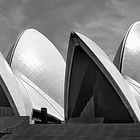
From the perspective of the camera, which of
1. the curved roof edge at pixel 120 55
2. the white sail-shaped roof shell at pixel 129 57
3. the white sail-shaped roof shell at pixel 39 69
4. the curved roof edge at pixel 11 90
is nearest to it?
the curved roof edge at pixel 11 90

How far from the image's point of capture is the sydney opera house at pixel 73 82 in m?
18.2

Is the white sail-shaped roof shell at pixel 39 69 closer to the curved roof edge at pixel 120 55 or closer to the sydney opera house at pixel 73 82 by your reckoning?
the sydney opera house at pixel 73 82

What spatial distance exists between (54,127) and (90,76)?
7307 millimetres

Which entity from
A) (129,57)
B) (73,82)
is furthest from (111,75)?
(129,57)

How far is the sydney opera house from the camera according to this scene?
1825 centimetres

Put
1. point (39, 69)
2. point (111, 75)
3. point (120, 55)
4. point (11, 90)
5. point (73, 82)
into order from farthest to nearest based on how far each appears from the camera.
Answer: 1. point (39, 69)
2. point (120, 55)
3. point (73, 82)
4. point (11, 90)
5. point (111, 75)

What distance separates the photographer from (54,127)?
13922mm

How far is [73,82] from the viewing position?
813 inches

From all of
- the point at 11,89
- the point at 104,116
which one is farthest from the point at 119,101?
the point at 11,89

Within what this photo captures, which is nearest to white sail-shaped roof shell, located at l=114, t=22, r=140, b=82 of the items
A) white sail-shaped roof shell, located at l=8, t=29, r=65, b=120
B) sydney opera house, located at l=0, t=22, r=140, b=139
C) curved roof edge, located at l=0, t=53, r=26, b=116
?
sydney opera house, located at l=0, t=22, r=140, b=139

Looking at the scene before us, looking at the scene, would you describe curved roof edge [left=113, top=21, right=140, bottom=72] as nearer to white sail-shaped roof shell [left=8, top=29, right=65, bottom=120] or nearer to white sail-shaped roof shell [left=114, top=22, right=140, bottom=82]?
Result: white sail-shaped roof shell [left=114, top=22, right=140, bottom=82]

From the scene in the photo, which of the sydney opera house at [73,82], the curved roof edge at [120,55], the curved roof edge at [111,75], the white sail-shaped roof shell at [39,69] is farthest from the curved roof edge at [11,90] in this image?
the curved roof edge at [120,55]

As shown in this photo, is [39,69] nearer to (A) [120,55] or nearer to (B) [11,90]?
(A) [120,55]

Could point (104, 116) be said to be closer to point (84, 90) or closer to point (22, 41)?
point (84, 90)
